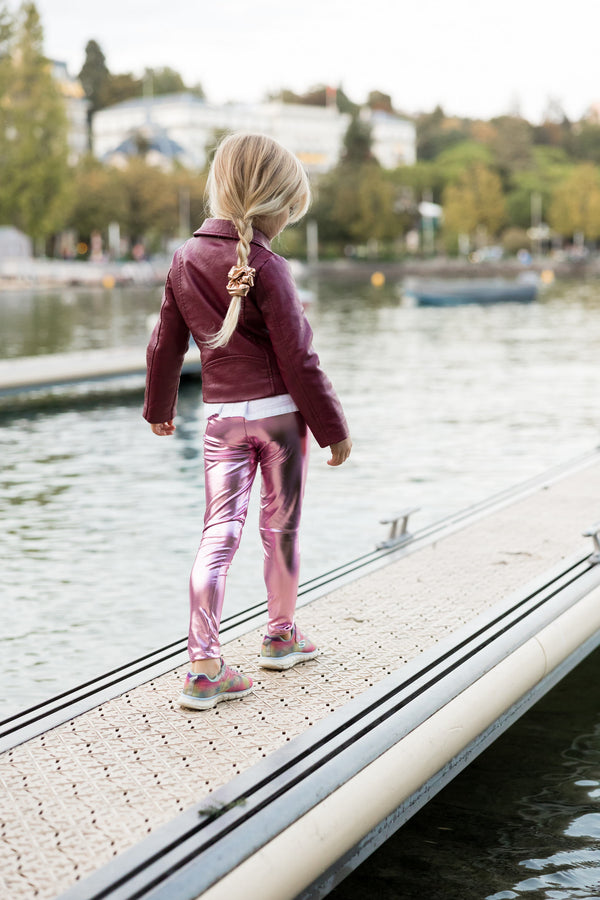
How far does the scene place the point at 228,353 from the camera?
3.79m

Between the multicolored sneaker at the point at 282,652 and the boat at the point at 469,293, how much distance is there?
40844 millimetres

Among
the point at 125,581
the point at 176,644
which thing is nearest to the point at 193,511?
the point at 125,581

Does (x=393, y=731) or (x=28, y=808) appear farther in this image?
(x=393, y=731)

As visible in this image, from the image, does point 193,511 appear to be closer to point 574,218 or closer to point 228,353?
point 228,353

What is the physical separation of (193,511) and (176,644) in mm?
4312

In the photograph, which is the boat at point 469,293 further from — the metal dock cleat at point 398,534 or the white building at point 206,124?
the white building at point 206,124

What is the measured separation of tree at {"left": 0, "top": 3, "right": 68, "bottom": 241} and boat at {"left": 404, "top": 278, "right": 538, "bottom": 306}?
34080 millimetres

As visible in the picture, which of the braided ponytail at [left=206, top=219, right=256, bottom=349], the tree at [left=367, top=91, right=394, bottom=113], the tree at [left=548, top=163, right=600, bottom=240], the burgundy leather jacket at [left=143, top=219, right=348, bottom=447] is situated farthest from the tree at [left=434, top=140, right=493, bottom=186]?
the braided ponytail at [left=206, top=219, right=256, bottom=349]

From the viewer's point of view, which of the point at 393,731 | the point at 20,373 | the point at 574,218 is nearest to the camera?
the point at 393,731

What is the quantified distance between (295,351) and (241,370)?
0.68 ft

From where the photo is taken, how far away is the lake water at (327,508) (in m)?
4.27

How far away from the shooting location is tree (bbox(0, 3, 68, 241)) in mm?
68688

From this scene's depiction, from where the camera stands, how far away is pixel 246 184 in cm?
369

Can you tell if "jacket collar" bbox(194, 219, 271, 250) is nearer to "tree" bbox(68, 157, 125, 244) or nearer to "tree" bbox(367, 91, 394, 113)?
"tree" bbox(68, 157, 125, 244)
